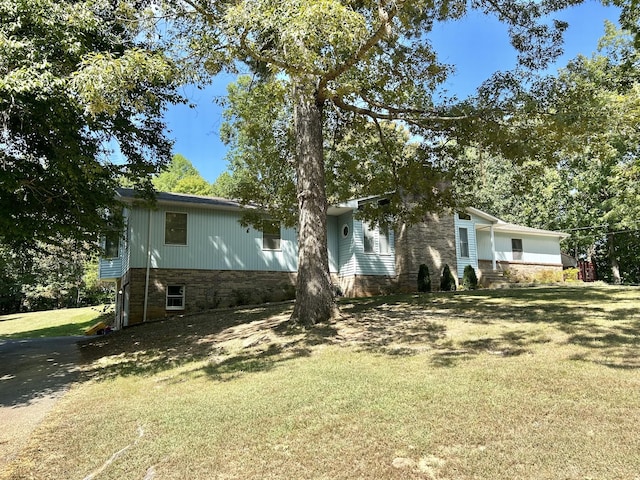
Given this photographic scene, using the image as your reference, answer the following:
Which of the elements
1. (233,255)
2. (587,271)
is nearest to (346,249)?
(233,255)

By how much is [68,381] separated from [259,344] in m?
3.36

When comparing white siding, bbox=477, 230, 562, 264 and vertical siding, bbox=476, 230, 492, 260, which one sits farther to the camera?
white siding, bbox=477, 230, 562, 264

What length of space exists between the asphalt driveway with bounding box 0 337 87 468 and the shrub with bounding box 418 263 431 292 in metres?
12.5

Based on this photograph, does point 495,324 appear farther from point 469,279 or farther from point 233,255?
point 469,279

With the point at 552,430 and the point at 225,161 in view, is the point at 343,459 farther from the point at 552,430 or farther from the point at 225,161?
the point at 225,161

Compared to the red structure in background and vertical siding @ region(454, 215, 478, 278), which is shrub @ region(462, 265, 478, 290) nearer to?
vertical siding @ region(454, 215, 478, 278)

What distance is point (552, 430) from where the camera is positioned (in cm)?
367

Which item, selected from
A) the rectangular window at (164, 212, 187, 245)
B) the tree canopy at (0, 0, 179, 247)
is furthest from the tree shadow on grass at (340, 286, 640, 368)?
the rectangular window at (164, 212, 187, 245)

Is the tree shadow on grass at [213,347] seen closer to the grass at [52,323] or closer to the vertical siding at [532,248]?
the grass at [52,323]

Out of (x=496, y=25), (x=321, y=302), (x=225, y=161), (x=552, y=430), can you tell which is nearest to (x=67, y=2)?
(x=321, y=302)

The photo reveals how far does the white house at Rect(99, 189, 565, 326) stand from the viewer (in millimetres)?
16000

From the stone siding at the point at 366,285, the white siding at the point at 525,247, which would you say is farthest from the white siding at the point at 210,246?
the white siding at the point at 525,247

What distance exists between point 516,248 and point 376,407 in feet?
75.1

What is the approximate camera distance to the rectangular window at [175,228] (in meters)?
16.6
